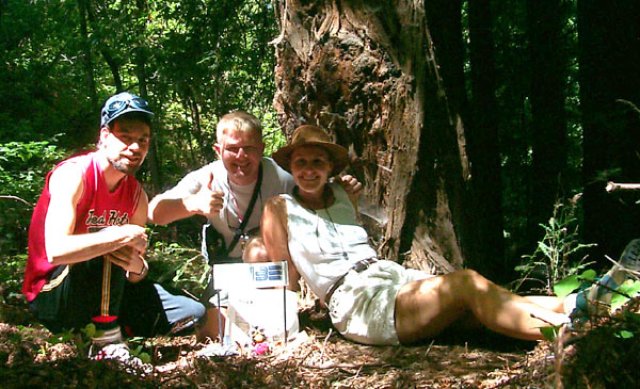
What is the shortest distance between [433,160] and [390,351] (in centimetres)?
148

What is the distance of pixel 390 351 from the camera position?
3551 mm

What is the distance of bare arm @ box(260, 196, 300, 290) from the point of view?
13.0ft

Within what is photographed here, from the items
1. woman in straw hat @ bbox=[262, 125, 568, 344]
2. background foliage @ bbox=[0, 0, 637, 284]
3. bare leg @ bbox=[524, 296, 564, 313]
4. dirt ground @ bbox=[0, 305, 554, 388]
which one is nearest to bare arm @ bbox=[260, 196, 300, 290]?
woman in straw hat @ bbox=[262, 125, 568, 344]

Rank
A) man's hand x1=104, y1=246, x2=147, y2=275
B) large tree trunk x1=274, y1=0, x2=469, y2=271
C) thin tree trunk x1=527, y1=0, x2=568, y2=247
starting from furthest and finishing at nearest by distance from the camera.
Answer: thin tree trunk x1=527, y1=0, x2=568, y2=247
large tree trunk x1=274, y1=0, x2=469, y2=271
man's hand x1=104, y1=246, x2=147, y2=275

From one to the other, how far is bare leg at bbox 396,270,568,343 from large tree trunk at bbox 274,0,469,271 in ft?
2.58

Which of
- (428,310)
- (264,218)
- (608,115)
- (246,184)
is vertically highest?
(608,115)

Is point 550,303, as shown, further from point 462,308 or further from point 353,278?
point 353,278

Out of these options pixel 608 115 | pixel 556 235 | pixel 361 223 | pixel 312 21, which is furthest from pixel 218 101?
pixel 556 235

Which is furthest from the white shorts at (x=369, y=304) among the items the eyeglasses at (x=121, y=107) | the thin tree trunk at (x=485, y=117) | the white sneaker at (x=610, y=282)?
the thin tree trunk at (x=485, y=117)

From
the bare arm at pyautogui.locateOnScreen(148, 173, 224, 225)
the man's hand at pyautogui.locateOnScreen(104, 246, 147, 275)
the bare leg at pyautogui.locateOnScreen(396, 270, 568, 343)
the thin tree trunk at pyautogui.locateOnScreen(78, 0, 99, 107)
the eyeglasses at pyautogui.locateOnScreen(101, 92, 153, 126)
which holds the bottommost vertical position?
the bare leg at pyautogui.locateOnScreen(396, 270, 568, 343)

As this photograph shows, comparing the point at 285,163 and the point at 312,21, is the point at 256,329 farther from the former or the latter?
the point at 312,21

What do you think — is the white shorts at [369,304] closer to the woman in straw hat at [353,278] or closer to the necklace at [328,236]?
the woman in straw hat at [353,278]

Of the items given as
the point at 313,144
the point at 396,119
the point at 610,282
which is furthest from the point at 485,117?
the point at 610,282

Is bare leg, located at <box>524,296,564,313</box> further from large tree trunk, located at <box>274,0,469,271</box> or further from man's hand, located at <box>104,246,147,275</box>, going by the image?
man's hand, located at <box>104,246,147,275</box>
